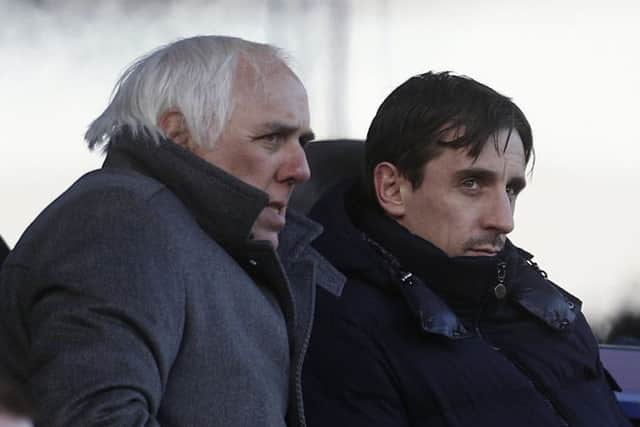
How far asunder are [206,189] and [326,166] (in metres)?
0.57

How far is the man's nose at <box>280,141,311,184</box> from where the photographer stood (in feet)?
6.06

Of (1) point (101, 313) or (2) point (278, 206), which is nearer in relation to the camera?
(1) point (101, 313)

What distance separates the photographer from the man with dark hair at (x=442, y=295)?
1888 mm

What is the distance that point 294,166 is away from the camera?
6.07ft

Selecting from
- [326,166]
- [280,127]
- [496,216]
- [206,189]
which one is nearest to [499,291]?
[496,216]

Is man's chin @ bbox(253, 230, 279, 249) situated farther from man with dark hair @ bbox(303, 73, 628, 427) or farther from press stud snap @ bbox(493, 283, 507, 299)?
press stud snap @ bbox(493, 283, 507, 299)

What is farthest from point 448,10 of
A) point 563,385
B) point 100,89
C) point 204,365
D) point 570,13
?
point 204,365

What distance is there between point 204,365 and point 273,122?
1.39 feet

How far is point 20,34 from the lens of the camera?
2.87 metres

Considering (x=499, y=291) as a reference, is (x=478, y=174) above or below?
above

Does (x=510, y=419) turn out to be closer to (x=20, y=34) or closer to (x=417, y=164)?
(x=417, y=164)

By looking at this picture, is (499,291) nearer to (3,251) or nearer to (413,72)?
(3,251)

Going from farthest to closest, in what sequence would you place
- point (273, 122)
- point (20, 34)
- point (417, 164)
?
point (20, 34), point (417, 164), point (273, 122)

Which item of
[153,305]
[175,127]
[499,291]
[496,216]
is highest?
[175,127]
